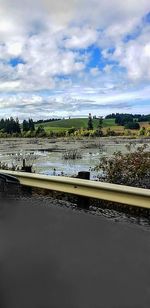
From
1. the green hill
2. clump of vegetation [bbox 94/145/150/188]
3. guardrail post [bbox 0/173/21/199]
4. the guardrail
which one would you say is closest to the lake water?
clump of vegetation [bbox 94/145/150/188]

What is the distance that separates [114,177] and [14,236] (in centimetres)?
650

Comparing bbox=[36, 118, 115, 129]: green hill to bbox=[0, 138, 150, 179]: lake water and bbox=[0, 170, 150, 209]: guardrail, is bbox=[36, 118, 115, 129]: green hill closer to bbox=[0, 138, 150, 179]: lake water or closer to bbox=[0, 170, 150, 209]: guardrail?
bbox=[0, 138, 150, 179]: lake water

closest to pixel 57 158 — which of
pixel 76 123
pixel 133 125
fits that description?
pixel 133 125

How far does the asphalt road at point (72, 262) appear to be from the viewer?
4.89 meters

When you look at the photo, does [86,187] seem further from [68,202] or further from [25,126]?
[25,126]

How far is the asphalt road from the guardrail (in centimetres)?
53

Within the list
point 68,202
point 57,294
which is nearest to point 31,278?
point 57,294

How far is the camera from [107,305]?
4699 millimetres

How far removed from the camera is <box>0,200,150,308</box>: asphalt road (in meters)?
4.89

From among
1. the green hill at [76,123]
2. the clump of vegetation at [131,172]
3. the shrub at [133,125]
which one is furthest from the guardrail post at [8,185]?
the green hill at [76,123]

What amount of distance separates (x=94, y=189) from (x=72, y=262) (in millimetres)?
3285

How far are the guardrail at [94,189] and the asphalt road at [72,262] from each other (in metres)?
0.53

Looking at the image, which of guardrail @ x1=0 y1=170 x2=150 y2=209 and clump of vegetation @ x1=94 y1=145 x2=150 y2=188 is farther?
clump of vegetation @ x1=94 y1=145 x2=150 y2=188

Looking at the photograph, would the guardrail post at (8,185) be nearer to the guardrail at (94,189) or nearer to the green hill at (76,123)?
the guardrail at (94,189)
